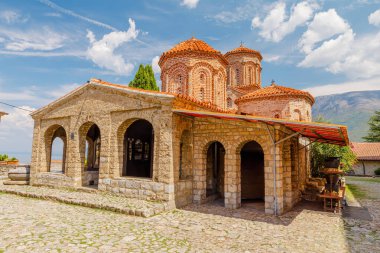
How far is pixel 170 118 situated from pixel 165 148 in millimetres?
1022

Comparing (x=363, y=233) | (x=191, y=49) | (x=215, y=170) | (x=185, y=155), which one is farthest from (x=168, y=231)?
(x=191, y=49)

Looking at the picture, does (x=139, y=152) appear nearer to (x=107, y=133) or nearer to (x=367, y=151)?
(x=107, y=133)

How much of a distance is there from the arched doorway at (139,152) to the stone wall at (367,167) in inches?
1119

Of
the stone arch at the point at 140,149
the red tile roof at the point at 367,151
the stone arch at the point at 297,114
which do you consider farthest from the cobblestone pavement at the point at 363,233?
the red tile roof at the point at 367,151

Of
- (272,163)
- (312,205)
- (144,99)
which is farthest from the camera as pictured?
(312,205)

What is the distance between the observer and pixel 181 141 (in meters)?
9.66

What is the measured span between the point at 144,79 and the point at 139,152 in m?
7.54

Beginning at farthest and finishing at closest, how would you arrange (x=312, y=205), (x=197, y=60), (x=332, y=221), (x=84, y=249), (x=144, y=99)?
(x=197, y=60)
(x=312, y=205)
(x=144, y=99)
(x=332, y=221)
(x=84, y=249)

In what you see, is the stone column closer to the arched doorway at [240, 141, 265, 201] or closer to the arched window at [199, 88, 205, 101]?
the arched doorway at [240, 141, 265, 201]

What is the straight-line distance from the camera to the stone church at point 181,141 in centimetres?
819

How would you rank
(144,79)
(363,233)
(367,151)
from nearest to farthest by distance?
(363,233) < (144,79) < (367,151)

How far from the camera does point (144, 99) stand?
356 inches

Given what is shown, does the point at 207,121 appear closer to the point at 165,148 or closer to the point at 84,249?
the point at 165,148

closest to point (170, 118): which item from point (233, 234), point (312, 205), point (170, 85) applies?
point (233, 234)
